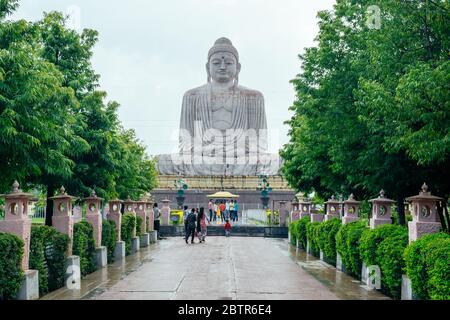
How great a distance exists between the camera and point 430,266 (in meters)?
8.21

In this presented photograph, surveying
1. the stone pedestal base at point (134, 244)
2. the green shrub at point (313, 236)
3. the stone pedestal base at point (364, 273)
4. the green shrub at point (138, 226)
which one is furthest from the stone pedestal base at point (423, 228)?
the green shrub at point (138, 226)

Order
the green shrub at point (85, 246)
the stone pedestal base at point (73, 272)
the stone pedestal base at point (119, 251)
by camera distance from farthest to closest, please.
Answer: the stone pedestal base at point (119, 251) < the green shrub at point (85, 246) < the stone pedestal base at point (73, 272)

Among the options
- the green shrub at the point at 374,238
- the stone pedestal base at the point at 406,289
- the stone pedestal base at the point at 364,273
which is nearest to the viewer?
the stone pedestal base at the point at 406,289

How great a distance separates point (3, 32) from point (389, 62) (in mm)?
7154

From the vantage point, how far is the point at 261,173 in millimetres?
46188

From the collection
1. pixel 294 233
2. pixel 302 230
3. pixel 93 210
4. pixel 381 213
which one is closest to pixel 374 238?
pixel 381 213

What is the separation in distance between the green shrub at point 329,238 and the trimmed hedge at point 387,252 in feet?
12.1

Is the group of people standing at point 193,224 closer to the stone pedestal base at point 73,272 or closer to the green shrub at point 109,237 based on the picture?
the green shrub at point 109,237

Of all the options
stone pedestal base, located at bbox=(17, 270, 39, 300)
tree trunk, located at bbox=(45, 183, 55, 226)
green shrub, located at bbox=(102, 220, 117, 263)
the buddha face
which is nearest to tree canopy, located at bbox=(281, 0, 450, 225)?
green shrub, located at bbox=(102, 220, 117, 263)

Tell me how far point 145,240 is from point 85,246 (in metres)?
10.0

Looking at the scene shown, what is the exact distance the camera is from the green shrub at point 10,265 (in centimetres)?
887

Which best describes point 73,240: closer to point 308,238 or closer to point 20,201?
point 20,201

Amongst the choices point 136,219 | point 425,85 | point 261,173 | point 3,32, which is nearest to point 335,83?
point 425,85

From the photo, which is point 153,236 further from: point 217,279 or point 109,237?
point 217,279
